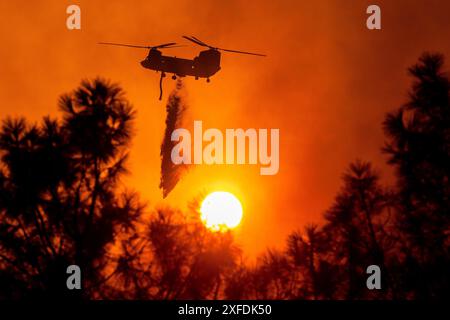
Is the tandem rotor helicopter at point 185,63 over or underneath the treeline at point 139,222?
over

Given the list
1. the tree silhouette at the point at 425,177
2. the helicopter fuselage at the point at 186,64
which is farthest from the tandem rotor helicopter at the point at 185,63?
the tree silhouette at the point at 425,177

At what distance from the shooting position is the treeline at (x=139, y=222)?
18.6 ft

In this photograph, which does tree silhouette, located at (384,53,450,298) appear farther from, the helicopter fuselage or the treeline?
the helicopter fuselage

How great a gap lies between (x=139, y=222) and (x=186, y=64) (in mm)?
2245

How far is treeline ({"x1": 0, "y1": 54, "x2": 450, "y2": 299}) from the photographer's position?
566cm

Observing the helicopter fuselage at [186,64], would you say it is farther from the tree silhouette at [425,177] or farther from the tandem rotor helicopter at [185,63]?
the tree silhouette at [425,177]

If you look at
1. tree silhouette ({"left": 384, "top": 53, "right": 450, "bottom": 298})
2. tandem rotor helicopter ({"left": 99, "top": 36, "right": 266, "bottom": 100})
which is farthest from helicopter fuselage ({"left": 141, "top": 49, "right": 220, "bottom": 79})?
tree silhouette ({"left": 384, "top": 53, "right": 450, "bottom": 298})

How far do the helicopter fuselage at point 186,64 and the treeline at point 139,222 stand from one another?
1.20 meters

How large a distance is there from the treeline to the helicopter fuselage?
120 cm

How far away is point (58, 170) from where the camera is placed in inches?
230

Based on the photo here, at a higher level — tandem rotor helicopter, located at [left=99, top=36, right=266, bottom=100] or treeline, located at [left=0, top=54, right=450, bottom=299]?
tandem rotor helicopter, located at [left=99, top=36, right=266, bottom=100]

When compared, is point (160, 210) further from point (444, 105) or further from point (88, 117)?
point (444, 105)

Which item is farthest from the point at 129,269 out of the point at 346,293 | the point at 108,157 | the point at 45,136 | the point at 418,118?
the point at 418,118
